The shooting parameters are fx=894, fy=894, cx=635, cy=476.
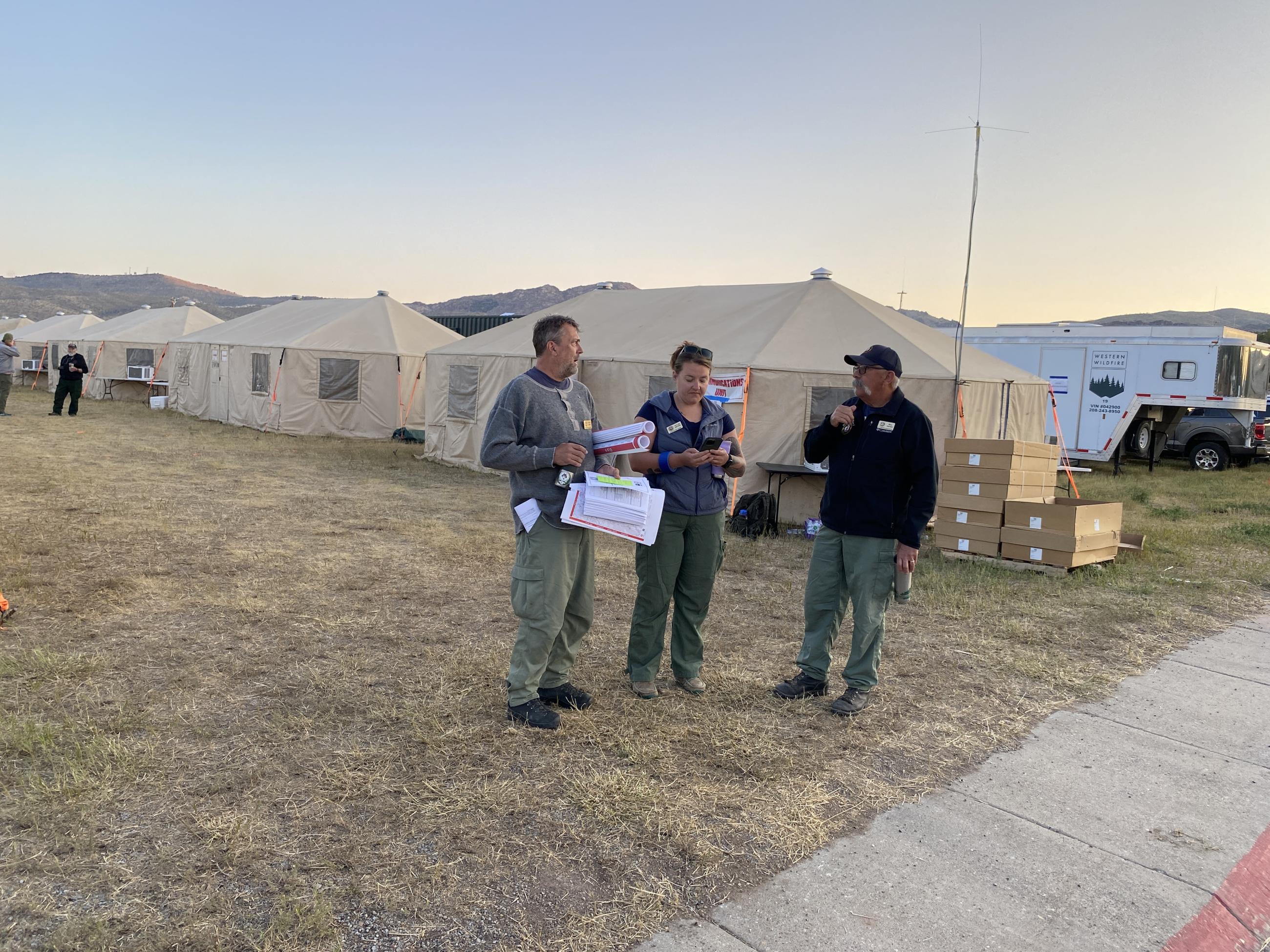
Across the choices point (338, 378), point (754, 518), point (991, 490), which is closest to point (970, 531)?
point (991, 490)

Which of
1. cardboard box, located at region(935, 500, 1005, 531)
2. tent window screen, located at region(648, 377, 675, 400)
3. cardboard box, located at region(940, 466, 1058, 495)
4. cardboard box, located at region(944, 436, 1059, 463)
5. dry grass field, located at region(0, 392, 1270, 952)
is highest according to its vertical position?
tent window screen, located at region(648, 377, 675, 400)

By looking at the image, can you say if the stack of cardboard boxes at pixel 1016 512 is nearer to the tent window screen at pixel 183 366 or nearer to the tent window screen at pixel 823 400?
the tent window screen at pixel 823 400

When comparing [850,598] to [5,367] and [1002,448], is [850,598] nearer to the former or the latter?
[1002,448]

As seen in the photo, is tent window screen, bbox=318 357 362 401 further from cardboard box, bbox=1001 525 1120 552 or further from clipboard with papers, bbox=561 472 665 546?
clipboard with papers, bbox=561 472 665 546

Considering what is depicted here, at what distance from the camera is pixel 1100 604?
7.04 m

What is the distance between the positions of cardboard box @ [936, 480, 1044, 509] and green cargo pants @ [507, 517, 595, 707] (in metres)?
5.52

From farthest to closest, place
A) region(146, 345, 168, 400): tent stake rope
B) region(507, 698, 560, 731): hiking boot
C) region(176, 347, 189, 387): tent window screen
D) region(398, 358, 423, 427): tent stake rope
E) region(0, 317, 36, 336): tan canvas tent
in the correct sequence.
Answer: region(0, 317, 36, 336): tan canvas tent < region(146, 345, 168, 400): tent stake rope < region(176, 347, 189, 387): tent window screen < region(398, 358, 423, 427): tent stake rope < region(507, 698, 560, 731): hiking boot

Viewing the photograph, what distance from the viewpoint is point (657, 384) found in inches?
474

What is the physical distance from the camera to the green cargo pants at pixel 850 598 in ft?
14.3

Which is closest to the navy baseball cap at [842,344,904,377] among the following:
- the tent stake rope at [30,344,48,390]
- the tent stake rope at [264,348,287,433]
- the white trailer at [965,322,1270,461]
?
the white trailer at [965,322,1270,461]

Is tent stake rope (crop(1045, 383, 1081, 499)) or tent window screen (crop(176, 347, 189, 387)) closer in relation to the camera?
tent stake rope (crop(1045, 383, 1081, 499))

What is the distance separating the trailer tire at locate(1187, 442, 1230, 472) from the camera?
58.0 feet

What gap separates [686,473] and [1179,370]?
1710 centimetres

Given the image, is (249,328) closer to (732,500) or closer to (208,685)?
(732,500)
